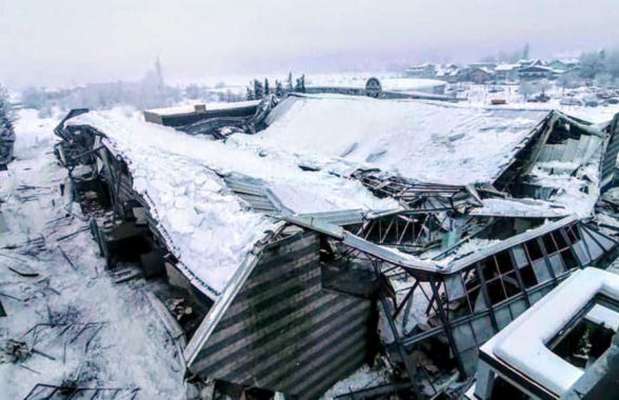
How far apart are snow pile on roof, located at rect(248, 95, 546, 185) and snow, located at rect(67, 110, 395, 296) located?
3.44 m

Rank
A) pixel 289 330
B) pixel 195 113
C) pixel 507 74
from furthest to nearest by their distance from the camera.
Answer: pixel 507 74 → pixel 195 113 → pixel 289 330

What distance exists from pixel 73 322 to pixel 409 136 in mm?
17189

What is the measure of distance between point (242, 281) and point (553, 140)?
18523mm

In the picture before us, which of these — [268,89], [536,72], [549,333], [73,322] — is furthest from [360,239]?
[536,72]

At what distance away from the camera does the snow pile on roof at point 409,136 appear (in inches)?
599

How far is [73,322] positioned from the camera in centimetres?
1138

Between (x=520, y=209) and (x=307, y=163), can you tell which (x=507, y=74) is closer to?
(x=307, y=163)

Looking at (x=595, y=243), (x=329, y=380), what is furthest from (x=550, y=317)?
(x=595, y=243)

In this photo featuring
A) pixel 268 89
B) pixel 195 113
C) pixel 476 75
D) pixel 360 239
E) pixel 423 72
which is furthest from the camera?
pixel 423 72

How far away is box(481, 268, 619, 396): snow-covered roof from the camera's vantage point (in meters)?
3.49

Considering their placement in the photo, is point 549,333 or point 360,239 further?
point 360,239

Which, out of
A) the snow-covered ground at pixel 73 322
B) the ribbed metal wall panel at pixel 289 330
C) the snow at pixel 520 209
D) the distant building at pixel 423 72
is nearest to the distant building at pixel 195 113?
the snow-covered ground at pixel 73 322

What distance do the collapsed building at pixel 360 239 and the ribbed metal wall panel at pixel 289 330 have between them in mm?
29

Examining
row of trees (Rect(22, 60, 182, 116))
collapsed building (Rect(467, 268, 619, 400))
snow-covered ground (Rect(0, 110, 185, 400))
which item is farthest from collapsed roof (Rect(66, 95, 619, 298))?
row of trees (Rect(22, 60, 182, 116))
